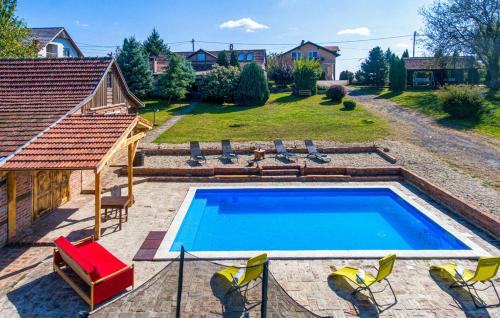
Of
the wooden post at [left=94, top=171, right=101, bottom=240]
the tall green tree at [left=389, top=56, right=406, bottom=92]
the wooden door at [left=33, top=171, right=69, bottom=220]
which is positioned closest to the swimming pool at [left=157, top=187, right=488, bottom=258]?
the wooden post at [left=94, top=171, right=101, bottom=240]

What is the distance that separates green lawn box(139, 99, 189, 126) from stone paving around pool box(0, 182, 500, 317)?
19360mm

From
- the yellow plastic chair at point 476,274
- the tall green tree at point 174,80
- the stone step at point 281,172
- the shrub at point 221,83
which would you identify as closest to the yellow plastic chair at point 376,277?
the yellow plastic chair at point 476,274

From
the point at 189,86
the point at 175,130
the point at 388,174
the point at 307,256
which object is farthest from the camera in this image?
the point at 189,86

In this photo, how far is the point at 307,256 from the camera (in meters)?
9.74

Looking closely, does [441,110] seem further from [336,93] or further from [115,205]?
[115,205]

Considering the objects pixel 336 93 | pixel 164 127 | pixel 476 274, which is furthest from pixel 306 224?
pixel 336 93

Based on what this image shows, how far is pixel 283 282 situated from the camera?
845 centimetres

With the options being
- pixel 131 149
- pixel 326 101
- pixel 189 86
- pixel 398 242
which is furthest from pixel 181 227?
pixel 189 86

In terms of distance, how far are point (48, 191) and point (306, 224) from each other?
29.8ft

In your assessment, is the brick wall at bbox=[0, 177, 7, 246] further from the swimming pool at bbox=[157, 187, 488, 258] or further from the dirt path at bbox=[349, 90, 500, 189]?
the dirt path at bbox=[349, 90, 500, 189]

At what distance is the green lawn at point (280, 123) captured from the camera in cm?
2503

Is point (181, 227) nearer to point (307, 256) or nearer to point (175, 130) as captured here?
point (307, 256)

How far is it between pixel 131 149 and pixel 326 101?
84.6 ft

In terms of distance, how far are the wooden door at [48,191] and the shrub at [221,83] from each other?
23878 mm
